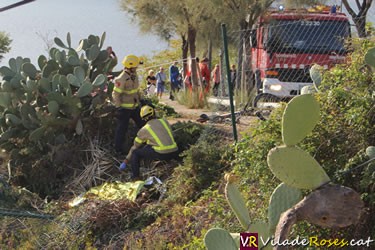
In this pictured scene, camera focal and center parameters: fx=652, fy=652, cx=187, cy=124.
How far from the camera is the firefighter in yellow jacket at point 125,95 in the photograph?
945cm

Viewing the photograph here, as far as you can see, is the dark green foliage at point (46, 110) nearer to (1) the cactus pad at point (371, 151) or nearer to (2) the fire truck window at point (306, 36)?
(2) the fire truck window at point (306, 36)

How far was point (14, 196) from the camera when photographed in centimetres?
870

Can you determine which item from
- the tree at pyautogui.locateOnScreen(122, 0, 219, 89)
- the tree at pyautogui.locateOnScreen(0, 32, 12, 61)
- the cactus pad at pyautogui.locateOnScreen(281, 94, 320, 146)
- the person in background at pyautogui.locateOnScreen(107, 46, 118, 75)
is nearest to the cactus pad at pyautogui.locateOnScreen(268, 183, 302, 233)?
the cactus pad at pyautogui.locateOnScreen(281, 94, 320, 146)

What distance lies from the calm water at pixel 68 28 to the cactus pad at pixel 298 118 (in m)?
4.48

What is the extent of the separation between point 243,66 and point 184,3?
14.7ft

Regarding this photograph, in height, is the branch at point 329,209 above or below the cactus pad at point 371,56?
below

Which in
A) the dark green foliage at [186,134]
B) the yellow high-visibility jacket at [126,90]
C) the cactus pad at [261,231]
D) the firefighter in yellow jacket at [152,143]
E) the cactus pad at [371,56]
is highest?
the cactus pad at [371,56]

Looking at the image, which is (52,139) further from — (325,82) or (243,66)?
(243,66)

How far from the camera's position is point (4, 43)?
30297mm

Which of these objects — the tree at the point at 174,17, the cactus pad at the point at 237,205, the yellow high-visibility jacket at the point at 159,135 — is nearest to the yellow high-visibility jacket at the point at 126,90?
the yellow high-visibility jacket at the point at 159,135

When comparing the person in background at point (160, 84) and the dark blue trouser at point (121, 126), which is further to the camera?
the person in background at point (160, 84)

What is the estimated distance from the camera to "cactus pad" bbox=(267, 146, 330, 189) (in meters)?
4.08

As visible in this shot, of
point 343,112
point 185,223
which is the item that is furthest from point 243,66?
point 343,112

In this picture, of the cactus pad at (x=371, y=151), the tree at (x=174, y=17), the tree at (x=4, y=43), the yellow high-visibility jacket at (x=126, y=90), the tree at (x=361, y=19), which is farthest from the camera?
Result: the tree at (x=4, y=43)
